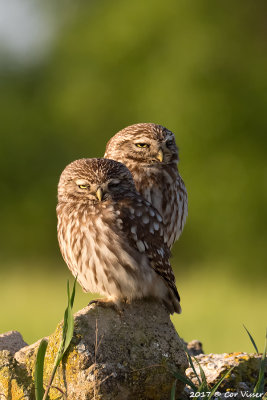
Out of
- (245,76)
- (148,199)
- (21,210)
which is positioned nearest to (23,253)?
(21,210)

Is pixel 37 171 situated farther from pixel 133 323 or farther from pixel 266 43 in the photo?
pixel 133 323

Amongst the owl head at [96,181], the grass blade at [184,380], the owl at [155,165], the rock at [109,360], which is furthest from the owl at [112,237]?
the grass blade at [184,380]

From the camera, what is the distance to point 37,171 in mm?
15953

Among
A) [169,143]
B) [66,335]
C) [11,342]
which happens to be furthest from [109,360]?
[169,143]

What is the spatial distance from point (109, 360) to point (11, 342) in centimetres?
82

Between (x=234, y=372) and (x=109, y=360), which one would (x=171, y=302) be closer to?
(x=234, y=372)

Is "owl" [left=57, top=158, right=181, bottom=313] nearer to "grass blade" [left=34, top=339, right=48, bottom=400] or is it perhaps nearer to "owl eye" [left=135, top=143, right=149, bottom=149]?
"owl eye" [left=135, top=143, right=149, bottom=149]

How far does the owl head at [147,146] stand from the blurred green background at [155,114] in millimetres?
7664

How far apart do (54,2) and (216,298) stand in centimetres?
971

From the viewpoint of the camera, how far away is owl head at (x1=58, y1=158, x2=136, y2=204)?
13.5 feet

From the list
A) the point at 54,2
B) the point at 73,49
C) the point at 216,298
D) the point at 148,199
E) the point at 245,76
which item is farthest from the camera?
the point at 54,2

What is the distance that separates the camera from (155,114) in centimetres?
1458

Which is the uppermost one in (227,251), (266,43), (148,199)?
(266,43)

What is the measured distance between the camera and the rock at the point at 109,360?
353 centimetres
